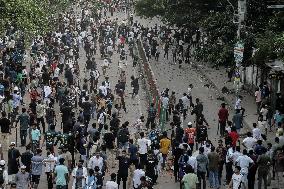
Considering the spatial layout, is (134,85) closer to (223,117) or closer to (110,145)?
(223,117)

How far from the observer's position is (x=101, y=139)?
25.3 metres

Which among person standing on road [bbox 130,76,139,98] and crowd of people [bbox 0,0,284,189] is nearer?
crowd of people [bbox 0,0,284,189]

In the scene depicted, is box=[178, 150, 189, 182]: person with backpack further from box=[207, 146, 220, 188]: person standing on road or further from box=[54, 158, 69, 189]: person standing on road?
box=[54, 158, 69, 189]: person standing on road

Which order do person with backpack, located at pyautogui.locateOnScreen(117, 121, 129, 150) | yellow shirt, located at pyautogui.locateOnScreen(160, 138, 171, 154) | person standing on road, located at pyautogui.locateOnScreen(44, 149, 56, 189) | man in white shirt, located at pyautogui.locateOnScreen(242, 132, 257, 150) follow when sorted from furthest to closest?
person with backpack, located at pyautogui.locateOnScreen(117, 121, 129, 150), man in white shirt, located at pyautogui.locateOnScreen(242, 132, 257, 150), yellow shirt, located at pyautogui.locateOnScreen(160, 138, 171, 154), person standing on road, located at pyautogui.locateOnScreen(44, 149, 56, 189)

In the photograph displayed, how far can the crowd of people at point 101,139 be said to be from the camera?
758 inches

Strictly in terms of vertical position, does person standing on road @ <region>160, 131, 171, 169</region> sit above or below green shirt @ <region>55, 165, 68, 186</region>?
below

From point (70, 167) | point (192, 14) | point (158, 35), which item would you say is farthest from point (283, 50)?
point (158, 35)

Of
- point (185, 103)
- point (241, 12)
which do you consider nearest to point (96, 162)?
point (185, 103)

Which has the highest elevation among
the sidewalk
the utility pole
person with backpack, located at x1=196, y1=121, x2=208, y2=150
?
the utility pole

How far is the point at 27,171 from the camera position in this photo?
19344 millimetres

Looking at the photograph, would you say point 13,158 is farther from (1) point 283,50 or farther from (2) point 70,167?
(1) point 283,50

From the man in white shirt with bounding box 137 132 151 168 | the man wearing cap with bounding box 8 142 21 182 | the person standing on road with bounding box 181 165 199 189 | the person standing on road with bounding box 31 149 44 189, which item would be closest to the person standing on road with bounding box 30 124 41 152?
the man wearing cap with bounding box 8 142 21 182

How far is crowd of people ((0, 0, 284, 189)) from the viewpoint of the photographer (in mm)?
19266

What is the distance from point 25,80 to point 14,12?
12.1ft
